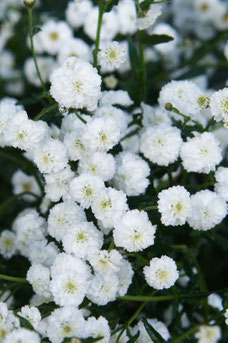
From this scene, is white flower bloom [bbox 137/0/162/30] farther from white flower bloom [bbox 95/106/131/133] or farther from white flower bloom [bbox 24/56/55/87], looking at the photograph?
white flower bloom [bbox 24/56/55/87]

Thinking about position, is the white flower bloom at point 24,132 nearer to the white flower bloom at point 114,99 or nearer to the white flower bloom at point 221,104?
the white flower bloom at point 114,99

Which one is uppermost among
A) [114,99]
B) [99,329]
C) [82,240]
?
[114,99]

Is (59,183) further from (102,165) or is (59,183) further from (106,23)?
(106,23)

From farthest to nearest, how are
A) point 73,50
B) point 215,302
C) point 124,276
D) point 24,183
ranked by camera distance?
point 73,50 → point 24,183 → point 215,302 → point 124,276

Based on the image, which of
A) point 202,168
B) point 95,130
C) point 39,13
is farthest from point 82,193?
point 39,13

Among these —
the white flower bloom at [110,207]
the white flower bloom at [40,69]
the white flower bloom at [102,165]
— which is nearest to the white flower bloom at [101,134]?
the white flower bloom at [102,165]

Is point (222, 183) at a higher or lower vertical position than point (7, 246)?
higher

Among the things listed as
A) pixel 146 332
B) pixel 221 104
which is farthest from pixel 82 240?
pixel 221 104
